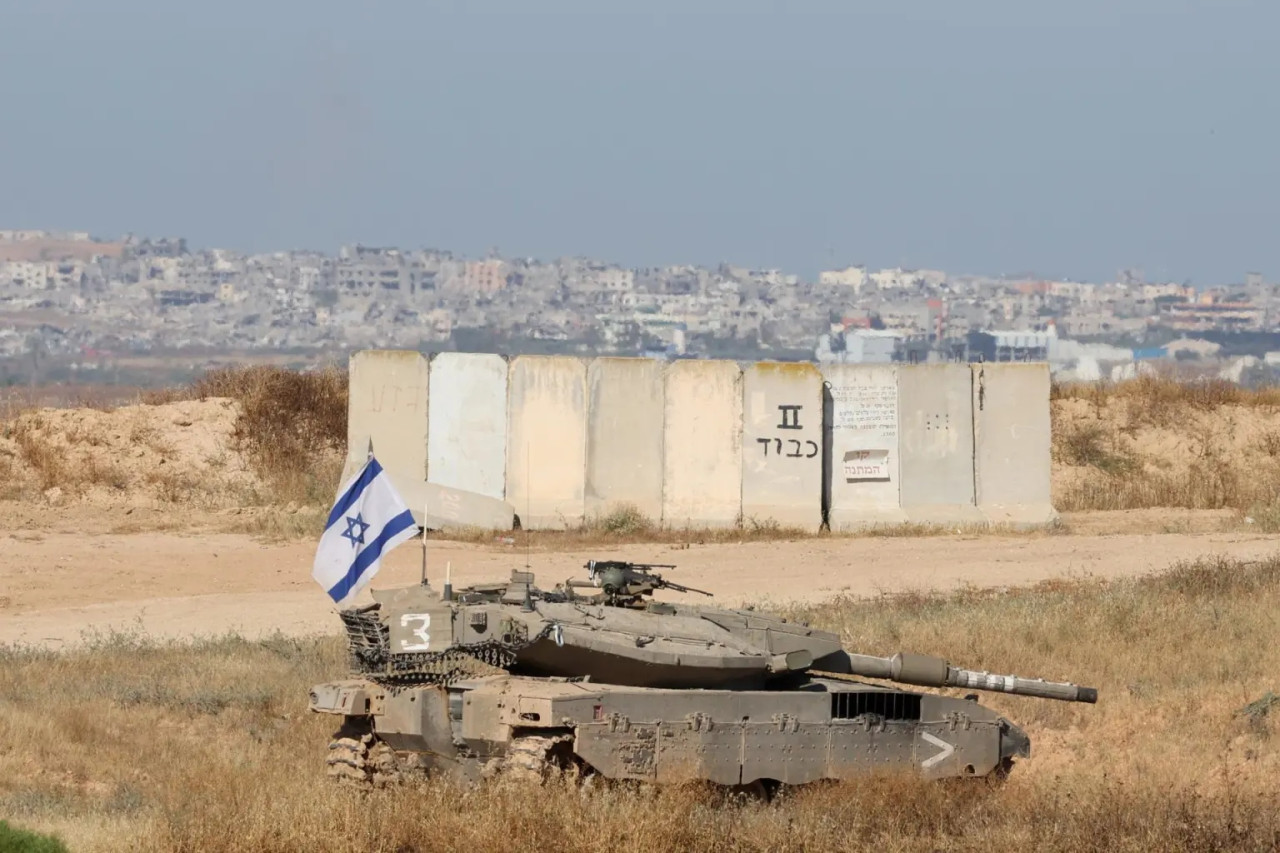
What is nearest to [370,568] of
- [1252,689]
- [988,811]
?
[988,811]

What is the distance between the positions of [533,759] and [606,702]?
2.00 feet

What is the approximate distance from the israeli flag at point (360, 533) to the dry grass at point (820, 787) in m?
1.43

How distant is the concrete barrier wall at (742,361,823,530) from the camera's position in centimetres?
2844

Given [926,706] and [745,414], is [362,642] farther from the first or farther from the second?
[745,414]

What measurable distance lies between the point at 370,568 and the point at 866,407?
628 inches

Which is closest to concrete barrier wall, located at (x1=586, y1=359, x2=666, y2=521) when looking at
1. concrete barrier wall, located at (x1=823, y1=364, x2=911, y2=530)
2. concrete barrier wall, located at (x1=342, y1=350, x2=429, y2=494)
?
concrete barrier wall, located at (x1=342, y1=350, x2=429, y2=494)

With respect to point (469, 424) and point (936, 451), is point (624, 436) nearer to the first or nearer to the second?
point (469, 424)

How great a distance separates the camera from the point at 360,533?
553 inches

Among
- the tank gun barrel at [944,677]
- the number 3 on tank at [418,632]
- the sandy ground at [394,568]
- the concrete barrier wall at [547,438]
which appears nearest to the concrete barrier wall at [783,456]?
the sandy ground at [394,568]

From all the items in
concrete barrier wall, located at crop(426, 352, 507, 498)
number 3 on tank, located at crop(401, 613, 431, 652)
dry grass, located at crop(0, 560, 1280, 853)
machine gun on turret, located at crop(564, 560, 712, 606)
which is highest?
concrete barrier wall, located at crop(426, 352, 507, 498)

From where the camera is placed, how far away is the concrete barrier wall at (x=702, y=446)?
28344mm

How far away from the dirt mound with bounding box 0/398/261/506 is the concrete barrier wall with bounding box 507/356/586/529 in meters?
4.78

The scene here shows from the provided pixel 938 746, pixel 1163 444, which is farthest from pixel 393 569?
pixel 1163 444

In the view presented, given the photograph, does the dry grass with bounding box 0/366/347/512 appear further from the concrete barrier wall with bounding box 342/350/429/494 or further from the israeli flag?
the israeli flag
